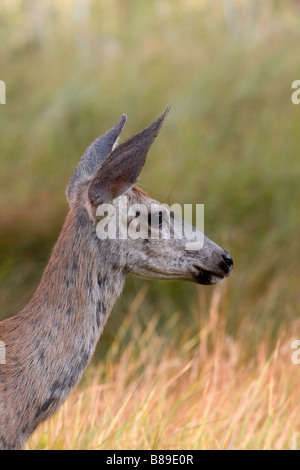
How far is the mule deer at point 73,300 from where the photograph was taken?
2375 mm

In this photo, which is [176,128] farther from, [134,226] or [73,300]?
[73,300]

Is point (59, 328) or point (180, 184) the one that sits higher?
point (180, 184)

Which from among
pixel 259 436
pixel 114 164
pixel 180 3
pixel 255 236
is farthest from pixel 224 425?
pixel 180 3

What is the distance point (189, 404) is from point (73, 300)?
1449 millimetres

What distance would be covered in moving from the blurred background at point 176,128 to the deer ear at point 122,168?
1910mm

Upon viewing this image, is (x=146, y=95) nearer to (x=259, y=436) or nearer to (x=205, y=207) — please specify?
(x=205, y=207)

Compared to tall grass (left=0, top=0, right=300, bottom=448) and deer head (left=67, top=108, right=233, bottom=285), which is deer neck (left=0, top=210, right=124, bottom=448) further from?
tall grass (left=0, top=0, right=300, bottom=448)

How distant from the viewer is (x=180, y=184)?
535 cm

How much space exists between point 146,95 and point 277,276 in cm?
184

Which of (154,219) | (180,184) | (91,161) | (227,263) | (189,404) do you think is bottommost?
(189,404)

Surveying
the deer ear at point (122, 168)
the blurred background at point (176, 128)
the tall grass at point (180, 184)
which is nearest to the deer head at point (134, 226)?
the deer ear at point (122, 168)

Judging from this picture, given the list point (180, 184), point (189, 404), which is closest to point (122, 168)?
point (189, 404)

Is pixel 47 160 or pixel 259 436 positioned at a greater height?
pixel 47 160

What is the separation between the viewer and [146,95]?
20.0 ft
